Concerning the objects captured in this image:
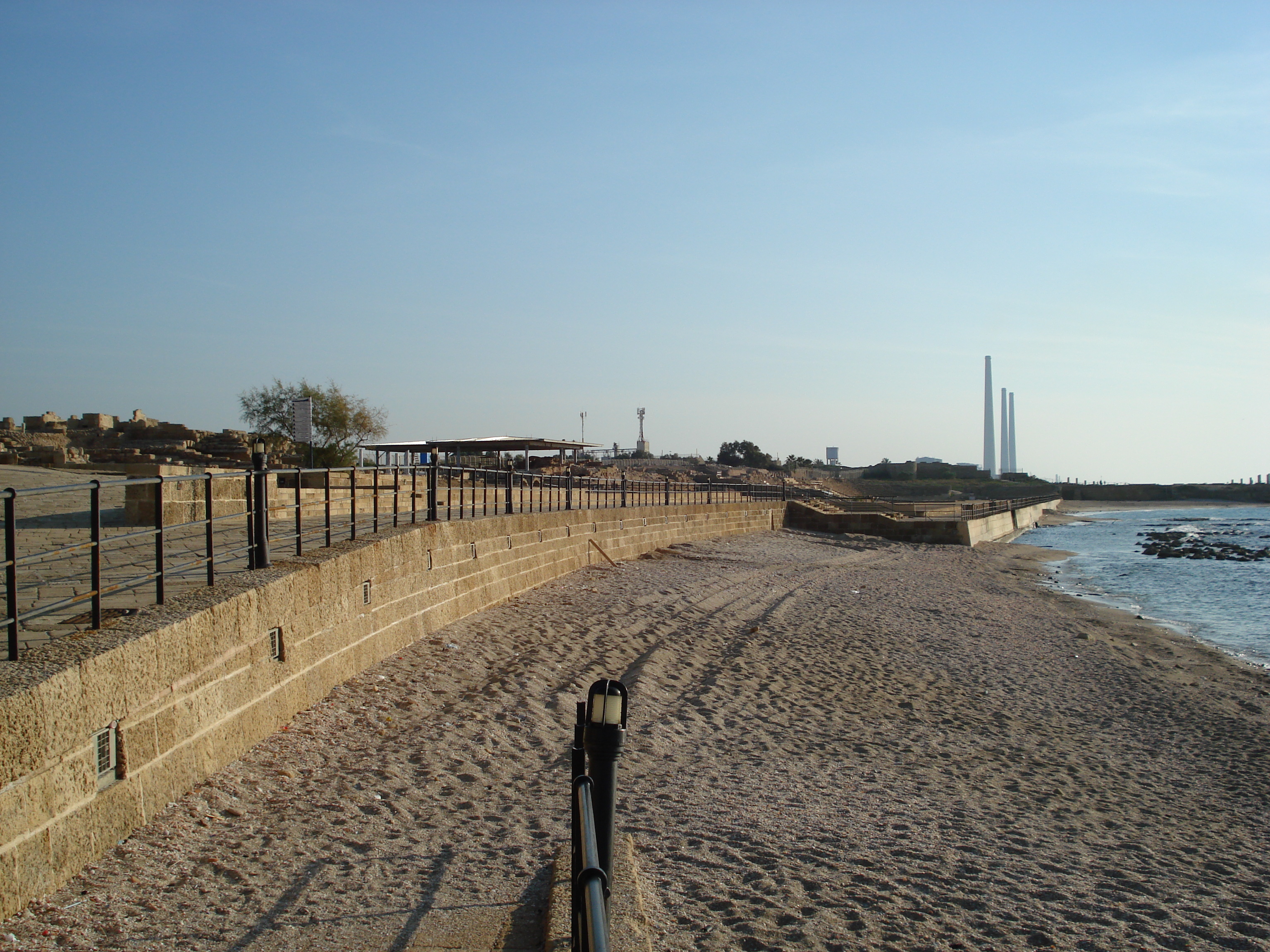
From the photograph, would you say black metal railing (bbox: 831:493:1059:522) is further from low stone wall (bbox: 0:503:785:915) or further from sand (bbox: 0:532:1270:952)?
low stone wall (bbox: 0:503:785:915)

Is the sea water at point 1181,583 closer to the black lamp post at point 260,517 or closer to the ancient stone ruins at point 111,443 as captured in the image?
the black lamp post at point 260,517

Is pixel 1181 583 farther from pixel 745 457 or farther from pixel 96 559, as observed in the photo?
pixel 745 457

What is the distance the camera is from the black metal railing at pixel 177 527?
5.08 metres

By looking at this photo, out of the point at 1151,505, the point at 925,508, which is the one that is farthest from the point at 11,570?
the point at 1151,505

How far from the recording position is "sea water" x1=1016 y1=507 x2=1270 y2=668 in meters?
19.8

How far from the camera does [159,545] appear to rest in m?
5.60

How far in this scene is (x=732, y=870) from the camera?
508cm

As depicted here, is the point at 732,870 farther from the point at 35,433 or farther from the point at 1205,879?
the point at 35,433

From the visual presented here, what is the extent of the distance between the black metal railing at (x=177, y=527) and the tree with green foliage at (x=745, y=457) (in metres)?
66.3

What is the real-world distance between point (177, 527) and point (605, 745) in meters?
4.00

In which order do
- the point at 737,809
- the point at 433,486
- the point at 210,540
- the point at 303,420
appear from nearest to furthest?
the point at 737,809 < the point at 210,540 < the point at 433,486 < the point at 303,420

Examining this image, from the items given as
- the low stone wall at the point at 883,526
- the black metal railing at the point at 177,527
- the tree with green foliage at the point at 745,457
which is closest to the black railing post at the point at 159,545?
the black metal railing at the point at 177,527

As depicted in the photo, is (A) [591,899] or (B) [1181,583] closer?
(A) [591,899]

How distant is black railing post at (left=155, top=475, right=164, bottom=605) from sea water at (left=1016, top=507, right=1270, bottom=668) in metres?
17.1
